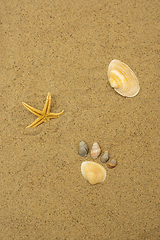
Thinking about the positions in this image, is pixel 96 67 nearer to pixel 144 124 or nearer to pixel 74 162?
pixel 144 124

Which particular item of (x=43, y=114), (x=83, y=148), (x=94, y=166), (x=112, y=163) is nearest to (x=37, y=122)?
(x=43, y=114)

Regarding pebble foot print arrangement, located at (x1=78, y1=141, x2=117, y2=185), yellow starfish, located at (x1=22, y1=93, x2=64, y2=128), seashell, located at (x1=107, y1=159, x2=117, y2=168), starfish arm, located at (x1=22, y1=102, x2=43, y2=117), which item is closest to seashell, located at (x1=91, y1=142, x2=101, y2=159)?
pebble foot print arrangement, located at (x1=78, y1=141, x2=117, y2=185)

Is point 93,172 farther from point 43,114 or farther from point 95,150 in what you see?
point 43,114

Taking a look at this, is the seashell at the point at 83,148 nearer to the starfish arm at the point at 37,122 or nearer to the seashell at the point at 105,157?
the seashell at the point at 105,157

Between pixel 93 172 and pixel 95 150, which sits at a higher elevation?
pixel 95 150

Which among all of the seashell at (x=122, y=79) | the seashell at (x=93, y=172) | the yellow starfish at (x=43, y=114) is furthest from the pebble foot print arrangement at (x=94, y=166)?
the seashell at (x=122, y=79)

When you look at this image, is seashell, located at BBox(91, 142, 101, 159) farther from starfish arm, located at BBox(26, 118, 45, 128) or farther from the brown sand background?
starfish arm, located at BBox(26, 118, 45, 128)
